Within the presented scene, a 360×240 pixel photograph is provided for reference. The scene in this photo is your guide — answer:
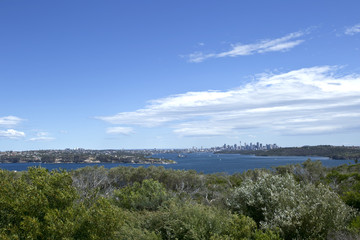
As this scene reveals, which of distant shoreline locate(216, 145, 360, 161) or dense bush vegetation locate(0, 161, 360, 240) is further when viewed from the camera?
distant shoreline locate(216, 145, 360, 161)

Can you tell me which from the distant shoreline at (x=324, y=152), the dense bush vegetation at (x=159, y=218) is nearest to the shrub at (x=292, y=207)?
the dense bush vegetation at (x=159, y=218)

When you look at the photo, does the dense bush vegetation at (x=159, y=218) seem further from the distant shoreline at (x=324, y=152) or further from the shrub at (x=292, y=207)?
the distant shoreline at (x=324, y=152)

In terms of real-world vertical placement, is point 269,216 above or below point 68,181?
below

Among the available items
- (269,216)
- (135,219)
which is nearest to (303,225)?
(269,216)

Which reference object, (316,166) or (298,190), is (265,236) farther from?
(316,166)

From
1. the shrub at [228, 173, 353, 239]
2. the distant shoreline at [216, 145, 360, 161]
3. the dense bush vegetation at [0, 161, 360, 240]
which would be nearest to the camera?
the dense bush vegetation at [0, 161, 360, 240]

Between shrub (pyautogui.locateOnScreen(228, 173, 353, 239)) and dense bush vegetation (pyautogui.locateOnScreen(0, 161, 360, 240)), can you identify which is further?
shrub (pyautogui.locateOnScreen(228, 173, 353, 239))

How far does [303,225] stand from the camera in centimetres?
986

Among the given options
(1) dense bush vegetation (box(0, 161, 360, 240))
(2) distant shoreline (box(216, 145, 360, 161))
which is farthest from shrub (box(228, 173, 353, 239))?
(2) distant shoreline (box(216, 145, 360, 161))

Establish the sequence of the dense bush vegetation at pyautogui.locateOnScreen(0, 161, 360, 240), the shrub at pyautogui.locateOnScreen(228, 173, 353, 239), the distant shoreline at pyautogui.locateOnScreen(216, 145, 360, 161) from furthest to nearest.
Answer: the distant shoreline at pyautogui.locateOnScreen(216, 145, 360, 161) < the shrub at pyautogui.locateOnScreen(228, 173, 353, 239) < the dense bush vegetation at pyautogui.locateOnScreen(0, 161, 360, 240)

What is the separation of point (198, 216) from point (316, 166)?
91.2 ft

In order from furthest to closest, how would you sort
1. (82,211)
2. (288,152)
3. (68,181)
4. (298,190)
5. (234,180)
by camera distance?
(288,152) → (234,180) → (298,190) → (68,181) → (82,211)

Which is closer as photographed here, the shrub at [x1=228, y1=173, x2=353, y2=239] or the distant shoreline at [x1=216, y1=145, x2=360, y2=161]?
the shrub at [x1=228, y1=173, x2=353, y2=239]

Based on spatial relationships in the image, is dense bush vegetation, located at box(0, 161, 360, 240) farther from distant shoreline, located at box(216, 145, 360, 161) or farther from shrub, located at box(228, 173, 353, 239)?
distant shoreline, located at box(216, 145, 360, 161)
